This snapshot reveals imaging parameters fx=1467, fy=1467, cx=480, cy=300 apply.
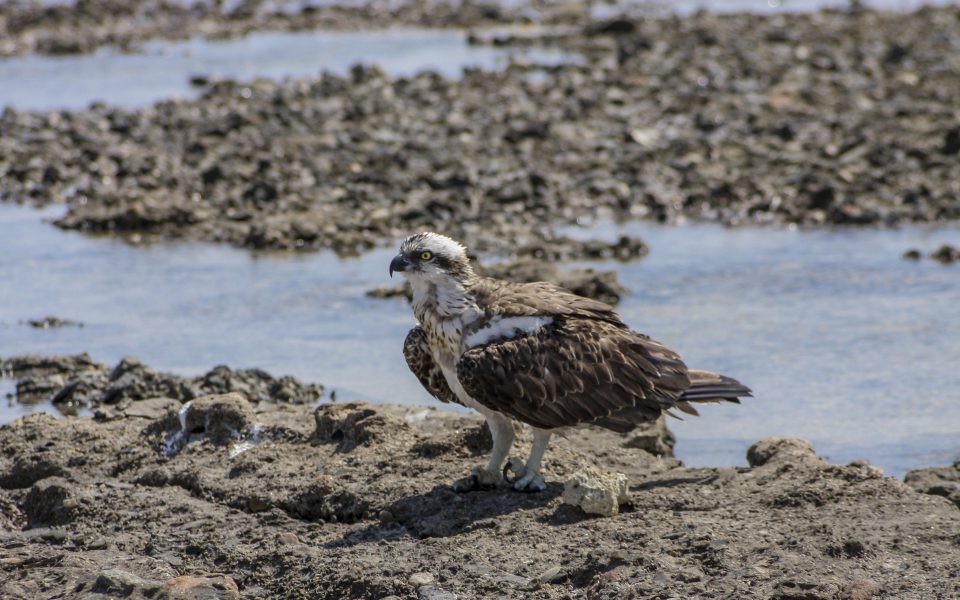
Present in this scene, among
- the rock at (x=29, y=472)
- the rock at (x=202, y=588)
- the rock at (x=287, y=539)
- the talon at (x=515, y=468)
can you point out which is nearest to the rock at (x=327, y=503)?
the rock at (x=287, y=539)

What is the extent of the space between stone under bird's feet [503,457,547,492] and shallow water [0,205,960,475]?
5.81 ft

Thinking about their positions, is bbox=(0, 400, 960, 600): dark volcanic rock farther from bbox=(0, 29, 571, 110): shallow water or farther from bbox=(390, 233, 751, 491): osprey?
bbox=(0, 29, 571, 110): shallow water

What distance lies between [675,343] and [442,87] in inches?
495

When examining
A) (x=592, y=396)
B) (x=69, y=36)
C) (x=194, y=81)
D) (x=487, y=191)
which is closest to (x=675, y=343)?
(x=592, y=396)

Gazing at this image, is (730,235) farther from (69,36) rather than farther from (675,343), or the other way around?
(69,36)

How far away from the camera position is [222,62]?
2998 centimetres

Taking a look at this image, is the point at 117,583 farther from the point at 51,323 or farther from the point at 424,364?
the point at 51,323

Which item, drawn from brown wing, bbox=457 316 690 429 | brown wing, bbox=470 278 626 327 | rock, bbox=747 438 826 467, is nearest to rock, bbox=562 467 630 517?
brown wing, bbox=457 316 690 429

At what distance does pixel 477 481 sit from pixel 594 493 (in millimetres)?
781

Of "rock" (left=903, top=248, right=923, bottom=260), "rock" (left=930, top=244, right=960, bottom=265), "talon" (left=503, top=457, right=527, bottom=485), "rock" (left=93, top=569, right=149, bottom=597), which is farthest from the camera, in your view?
"rock" (left=903, top=248, right=923, bottom=260)

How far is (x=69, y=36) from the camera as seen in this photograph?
33875 mm

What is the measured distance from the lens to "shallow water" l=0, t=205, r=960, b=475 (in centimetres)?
1038

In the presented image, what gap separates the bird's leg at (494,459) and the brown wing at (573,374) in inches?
11.9

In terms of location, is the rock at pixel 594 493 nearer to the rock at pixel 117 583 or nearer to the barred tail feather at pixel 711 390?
the barred tail feather at pixel 711 390
